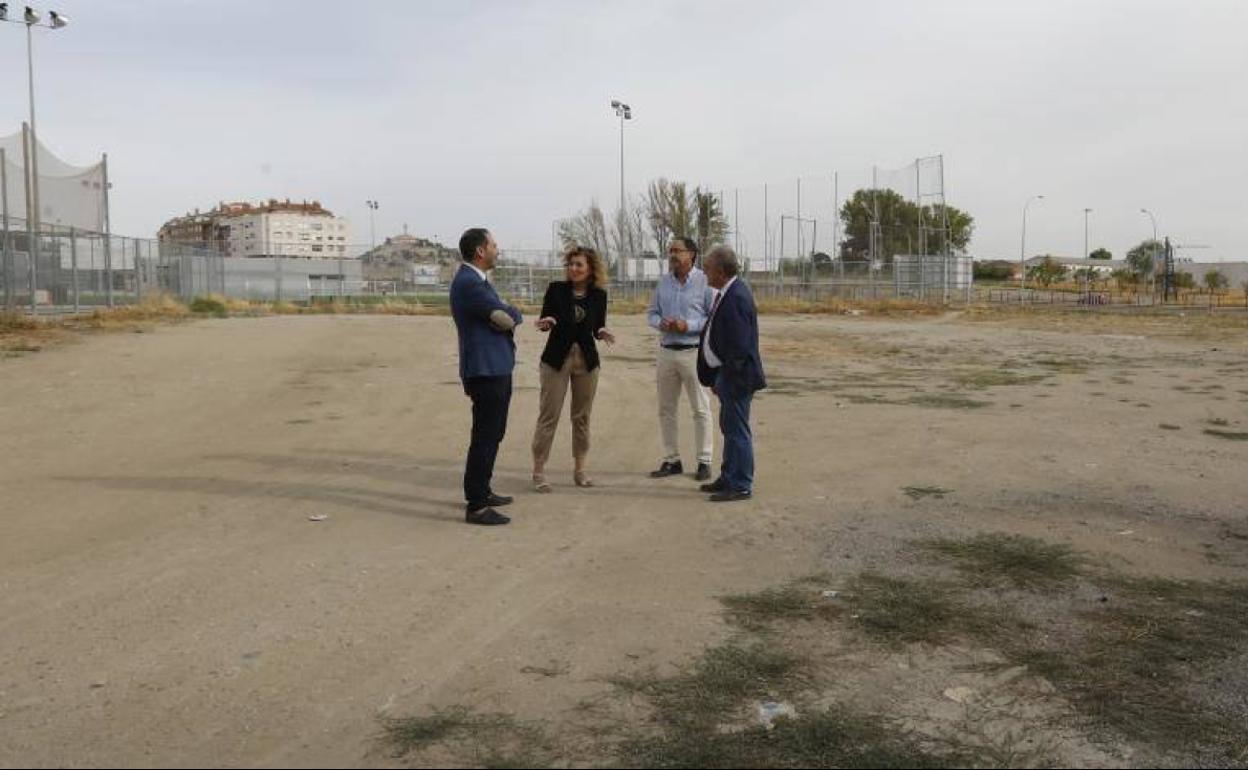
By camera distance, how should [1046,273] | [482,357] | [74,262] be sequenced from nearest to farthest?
[482,357] → [74,262] → [1046,273]

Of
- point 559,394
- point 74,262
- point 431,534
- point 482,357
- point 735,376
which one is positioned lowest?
point 431,534

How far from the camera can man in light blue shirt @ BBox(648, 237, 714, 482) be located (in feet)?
25.2

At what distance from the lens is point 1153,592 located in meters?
4.99

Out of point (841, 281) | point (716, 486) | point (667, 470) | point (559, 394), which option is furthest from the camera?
point (841, 281)

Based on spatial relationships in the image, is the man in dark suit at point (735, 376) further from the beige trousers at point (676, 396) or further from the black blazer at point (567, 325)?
the black blazer at point (567, 325)

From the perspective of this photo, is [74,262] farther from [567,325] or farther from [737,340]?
[737,340]

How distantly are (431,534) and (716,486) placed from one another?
2041mm

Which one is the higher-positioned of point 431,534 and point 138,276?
point 138,276

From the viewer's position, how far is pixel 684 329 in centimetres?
759

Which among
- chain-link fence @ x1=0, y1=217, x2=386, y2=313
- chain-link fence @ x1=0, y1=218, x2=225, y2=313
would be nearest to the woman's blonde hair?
chain-link fence @ x1=0, y1=217, x2=386, y2=313

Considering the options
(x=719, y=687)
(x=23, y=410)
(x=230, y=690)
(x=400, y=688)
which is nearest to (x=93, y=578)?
(x=230, y=690)

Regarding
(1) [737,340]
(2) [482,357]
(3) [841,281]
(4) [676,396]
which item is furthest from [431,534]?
(3) [841,281]

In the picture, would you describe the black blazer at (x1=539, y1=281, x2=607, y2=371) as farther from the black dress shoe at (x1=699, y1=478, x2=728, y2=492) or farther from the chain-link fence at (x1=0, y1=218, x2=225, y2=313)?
the chain-link fence at (x1=0, y1=218, x2=225, y2=313)

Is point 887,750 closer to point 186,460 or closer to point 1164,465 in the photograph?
point 1164,465
